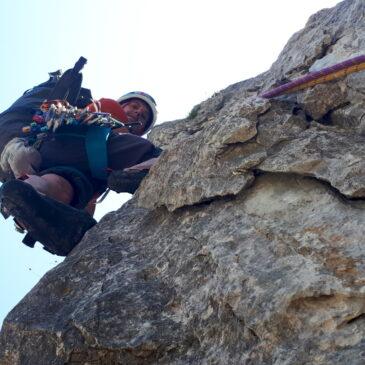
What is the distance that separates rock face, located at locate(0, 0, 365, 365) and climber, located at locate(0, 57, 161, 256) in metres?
0.51

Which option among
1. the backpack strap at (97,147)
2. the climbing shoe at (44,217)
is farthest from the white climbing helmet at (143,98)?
the climbing shoe at (44,217)

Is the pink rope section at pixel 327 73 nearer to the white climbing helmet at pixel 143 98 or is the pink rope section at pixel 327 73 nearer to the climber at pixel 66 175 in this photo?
the climber at pixel 66 175

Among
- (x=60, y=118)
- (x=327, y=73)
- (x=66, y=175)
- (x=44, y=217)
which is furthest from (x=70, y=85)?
(x=327, y=73)

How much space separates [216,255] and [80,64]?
5.28m

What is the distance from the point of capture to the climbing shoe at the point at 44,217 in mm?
7125

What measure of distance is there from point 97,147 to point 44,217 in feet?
5.66

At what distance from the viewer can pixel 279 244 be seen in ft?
16.0

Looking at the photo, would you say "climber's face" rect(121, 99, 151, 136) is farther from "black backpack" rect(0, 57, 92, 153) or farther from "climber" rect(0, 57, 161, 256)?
"black backpack" rect(0, 57, 92, 153)

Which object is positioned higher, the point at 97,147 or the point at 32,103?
the point at 32,103

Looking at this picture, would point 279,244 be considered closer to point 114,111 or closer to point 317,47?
point 317,47

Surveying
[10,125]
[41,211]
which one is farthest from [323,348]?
[10,125]

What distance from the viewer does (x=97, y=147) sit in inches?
337

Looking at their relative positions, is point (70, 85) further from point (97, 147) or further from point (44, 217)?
point (44, 217)

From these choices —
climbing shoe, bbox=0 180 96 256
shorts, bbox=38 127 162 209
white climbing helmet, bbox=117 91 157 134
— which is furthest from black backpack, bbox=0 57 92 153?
climbing shoe, bbox=0 180 96 256
